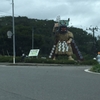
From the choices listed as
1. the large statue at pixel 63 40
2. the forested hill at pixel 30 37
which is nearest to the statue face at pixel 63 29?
the large statue at pixel 63 40

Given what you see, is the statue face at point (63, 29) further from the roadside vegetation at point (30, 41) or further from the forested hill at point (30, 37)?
the forested hill at point (30, 37)

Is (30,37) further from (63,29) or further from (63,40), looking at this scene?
(63,29)

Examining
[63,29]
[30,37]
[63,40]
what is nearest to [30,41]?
[30,37]

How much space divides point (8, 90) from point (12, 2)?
31.7m

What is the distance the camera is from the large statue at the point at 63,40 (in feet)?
169

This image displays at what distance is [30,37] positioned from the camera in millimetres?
82438

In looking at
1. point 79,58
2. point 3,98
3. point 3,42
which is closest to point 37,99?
point 3,98

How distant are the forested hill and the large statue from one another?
28753 millimetres

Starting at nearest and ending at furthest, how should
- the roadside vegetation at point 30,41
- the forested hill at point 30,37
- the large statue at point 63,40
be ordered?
1. the roadside vegetation at point 30,41
2. the large statue at point 63,40
3. the forested hill at point 30,37

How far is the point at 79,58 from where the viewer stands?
2060 inches

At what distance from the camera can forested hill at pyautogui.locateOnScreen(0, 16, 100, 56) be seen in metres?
81.3

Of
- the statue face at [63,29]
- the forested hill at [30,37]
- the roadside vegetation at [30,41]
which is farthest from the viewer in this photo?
the forested hill at [30,37]

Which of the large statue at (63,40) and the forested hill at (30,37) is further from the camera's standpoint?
the forested hill at (30,37)

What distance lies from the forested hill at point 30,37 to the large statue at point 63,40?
28753 millimetres
